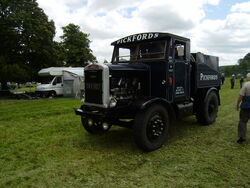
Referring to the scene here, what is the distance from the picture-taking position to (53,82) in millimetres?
16875

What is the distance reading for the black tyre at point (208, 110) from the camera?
603 centimetres

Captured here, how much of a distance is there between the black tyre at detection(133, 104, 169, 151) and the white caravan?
12.4 metres

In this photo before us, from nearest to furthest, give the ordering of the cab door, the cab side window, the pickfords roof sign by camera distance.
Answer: the cab side window < the pickfords roof sign < the cab door

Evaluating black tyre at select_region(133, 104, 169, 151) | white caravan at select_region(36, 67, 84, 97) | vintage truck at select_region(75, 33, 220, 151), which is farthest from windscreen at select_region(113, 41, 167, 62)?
white caravan at select_region(36, 67, 84, 97)

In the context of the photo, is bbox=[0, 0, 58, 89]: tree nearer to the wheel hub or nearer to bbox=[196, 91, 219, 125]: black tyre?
bbox=[196, 91, 219, 125]: black tyre

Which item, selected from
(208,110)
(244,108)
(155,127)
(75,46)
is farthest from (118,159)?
(75,46)

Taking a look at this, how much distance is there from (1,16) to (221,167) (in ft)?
61.9

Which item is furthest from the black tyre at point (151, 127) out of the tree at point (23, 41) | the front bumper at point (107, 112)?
the tree at point (23, 41)

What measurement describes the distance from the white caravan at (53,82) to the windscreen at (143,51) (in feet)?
35.6

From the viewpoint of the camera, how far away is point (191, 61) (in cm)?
593

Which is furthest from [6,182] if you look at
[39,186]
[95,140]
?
[95,140]

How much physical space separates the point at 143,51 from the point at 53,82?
43.6 feet

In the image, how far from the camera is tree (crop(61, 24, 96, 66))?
3247 cm

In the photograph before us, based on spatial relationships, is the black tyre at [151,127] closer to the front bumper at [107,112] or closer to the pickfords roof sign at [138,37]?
the front bumper at [107,112]
